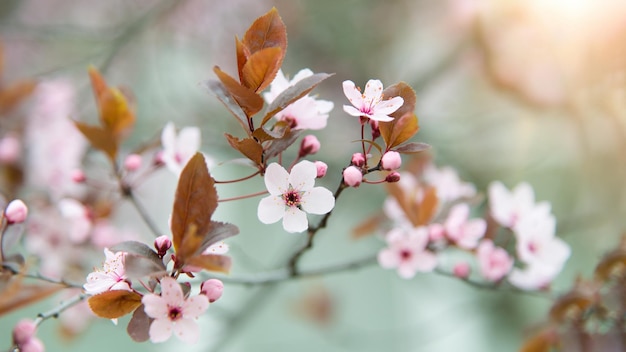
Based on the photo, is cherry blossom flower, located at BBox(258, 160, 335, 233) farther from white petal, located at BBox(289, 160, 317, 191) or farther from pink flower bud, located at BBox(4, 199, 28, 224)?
pink flower bud, located at BBox(4, 199, 28, 224)

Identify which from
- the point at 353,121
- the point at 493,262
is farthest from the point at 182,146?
the point at 353,121

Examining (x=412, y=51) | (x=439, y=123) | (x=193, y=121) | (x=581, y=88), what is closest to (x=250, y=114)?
(x=581, y=88)

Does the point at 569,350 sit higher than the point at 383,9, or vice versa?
the point at 383,9

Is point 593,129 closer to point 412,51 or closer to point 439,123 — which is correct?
point 439,123

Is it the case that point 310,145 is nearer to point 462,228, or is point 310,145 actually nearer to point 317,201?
point 317,201

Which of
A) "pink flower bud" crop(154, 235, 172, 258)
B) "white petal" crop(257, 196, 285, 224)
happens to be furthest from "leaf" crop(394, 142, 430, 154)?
"pink flower bud" crop(154, 235, 172, 258)
